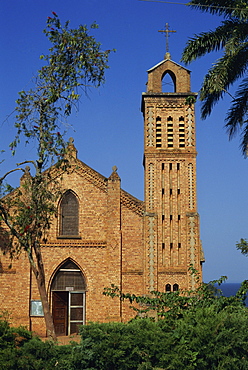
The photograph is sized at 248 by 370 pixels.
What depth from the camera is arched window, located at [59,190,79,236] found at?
26.8 metres

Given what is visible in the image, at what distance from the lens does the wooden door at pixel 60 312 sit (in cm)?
2627

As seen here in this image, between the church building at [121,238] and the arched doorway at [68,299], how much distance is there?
0.05 m

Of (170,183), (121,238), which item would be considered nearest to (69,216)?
(121,238)

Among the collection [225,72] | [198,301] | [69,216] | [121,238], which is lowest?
[198,301]

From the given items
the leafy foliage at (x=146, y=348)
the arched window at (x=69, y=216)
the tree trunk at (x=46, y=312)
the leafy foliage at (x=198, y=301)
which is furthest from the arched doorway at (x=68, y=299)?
the leafy foliage at (x=146, y=348)

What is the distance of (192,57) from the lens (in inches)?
742

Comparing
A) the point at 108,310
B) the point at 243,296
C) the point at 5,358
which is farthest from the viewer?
the point at 108,310

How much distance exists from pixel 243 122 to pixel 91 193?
1042cm

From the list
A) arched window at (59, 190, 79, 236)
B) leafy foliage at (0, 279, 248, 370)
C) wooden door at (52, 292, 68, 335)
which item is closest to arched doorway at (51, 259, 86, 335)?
wooden door at (52, 292, 68, 335)

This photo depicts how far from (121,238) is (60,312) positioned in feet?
16.0

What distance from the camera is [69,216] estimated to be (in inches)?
1058

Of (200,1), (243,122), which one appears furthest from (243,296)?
(200,1)

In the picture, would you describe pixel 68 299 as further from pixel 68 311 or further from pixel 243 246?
pixel 243 246

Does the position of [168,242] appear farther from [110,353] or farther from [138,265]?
[110,353]
